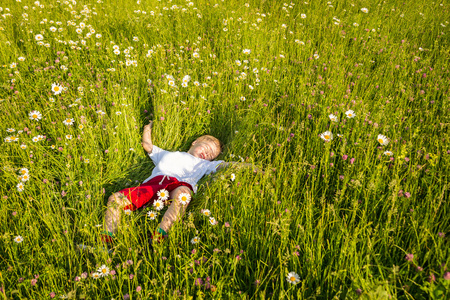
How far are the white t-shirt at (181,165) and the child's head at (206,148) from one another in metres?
0.08

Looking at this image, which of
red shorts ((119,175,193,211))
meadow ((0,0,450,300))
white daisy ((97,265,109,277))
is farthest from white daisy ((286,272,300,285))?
red shorts ((119,175,193,211))

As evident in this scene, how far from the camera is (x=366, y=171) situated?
240cm

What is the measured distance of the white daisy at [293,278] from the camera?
→ 1.58m

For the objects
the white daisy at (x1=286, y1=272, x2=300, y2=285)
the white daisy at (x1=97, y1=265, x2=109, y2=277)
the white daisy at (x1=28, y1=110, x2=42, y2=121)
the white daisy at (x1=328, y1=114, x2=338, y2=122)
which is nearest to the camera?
the white daisy at (x1=286, y1=272, x2=300, y2=285)

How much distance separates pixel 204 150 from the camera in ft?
10.4

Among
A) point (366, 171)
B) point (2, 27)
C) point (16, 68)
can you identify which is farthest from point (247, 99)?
point (2, 27)

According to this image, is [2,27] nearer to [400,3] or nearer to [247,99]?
[247,99]

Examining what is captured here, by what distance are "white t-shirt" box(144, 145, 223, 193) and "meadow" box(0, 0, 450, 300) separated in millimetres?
148

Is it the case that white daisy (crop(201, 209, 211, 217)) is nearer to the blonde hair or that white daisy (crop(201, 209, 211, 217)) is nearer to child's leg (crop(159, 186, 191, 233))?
child's leg (crop(159, 186, 191, 233))

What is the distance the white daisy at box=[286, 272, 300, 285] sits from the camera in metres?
1.58

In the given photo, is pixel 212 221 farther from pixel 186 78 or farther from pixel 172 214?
pixel 186 78

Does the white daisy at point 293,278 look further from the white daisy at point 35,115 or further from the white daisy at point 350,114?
the white daisy at point 35,115

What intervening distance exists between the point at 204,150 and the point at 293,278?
1819mm

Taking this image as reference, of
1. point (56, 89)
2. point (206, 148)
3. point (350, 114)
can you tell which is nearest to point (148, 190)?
point (206, 148)
